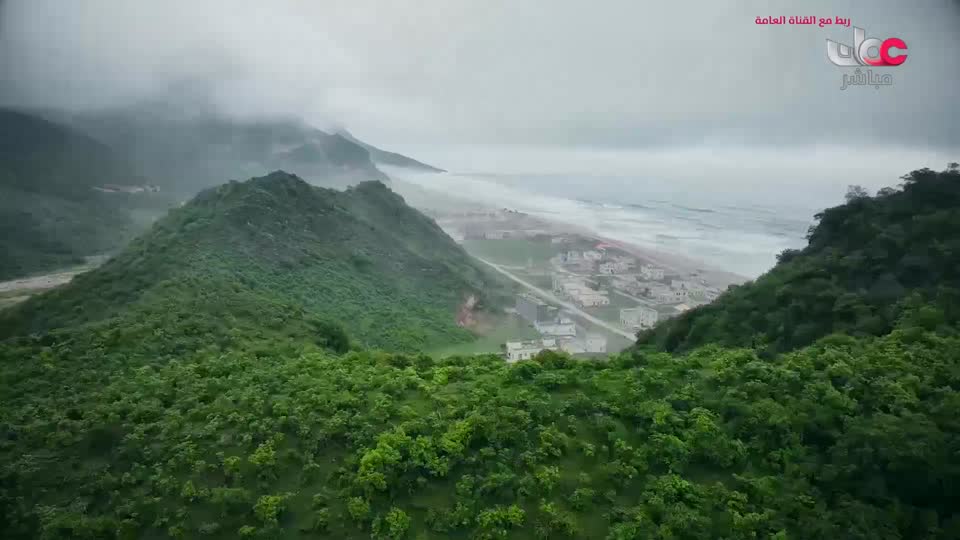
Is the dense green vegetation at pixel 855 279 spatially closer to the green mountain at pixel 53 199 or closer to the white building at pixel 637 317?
the white building at pixel 637 317

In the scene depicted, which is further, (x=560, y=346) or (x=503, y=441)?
(x=560, y=346)

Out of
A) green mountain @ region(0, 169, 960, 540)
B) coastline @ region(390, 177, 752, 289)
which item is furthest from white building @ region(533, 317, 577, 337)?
green mountain @ region(0, 169, 960, 540)

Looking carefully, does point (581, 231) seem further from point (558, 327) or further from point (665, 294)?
point (558, 327)

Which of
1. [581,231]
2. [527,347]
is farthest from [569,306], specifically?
[581,231]

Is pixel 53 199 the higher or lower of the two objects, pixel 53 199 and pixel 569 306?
the higher

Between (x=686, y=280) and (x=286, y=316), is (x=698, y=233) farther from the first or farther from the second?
Result: (x=286, y=316)
